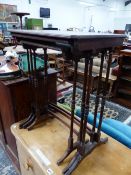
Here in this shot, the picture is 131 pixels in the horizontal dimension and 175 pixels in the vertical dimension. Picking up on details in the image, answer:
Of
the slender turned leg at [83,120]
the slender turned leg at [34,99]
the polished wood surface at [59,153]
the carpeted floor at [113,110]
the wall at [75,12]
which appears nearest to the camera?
the slender turned leg at [83,120]

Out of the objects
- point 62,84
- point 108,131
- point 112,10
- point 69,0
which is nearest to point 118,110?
point 62,84

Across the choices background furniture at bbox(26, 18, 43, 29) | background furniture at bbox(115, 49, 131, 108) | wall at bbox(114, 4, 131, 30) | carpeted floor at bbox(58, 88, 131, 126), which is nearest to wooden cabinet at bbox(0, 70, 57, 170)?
carpeted floor at bbox(58, 88, 131, 126)

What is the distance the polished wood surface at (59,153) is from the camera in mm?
822

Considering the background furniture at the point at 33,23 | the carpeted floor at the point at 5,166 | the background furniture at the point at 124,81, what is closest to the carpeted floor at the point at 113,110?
the background furniture at the point at 124,81

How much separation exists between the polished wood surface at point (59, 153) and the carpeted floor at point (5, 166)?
803 mm

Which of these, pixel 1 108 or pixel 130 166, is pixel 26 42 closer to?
pixel 1 108

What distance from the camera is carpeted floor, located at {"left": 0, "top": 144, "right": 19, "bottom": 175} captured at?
63.0 inches

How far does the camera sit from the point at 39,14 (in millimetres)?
6566

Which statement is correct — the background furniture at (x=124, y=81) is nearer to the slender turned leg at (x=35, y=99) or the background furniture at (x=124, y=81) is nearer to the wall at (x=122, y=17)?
the slender turned leg at (x=35, y=99)

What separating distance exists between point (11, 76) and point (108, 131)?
0.81 m

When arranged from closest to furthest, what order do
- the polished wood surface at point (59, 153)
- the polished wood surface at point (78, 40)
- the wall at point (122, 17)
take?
the polished wood surface at point (78, 40), the polished wood surface at point (59, 153), the wall at point (122, 17)

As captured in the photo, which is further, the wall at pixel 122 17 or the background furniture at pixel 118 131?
the wall at pixel 122 17

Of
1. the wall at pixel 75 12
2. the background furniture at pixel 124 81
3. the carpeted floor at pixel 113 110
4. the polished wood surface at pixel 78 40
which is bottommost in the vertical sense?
the carpeted floor at pixel 113 110

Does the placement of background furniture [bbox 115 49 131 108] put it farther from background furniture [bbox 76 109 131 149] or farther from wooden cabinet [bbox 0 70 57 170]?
wooden cabinet [bbox 0 70 57 170]
